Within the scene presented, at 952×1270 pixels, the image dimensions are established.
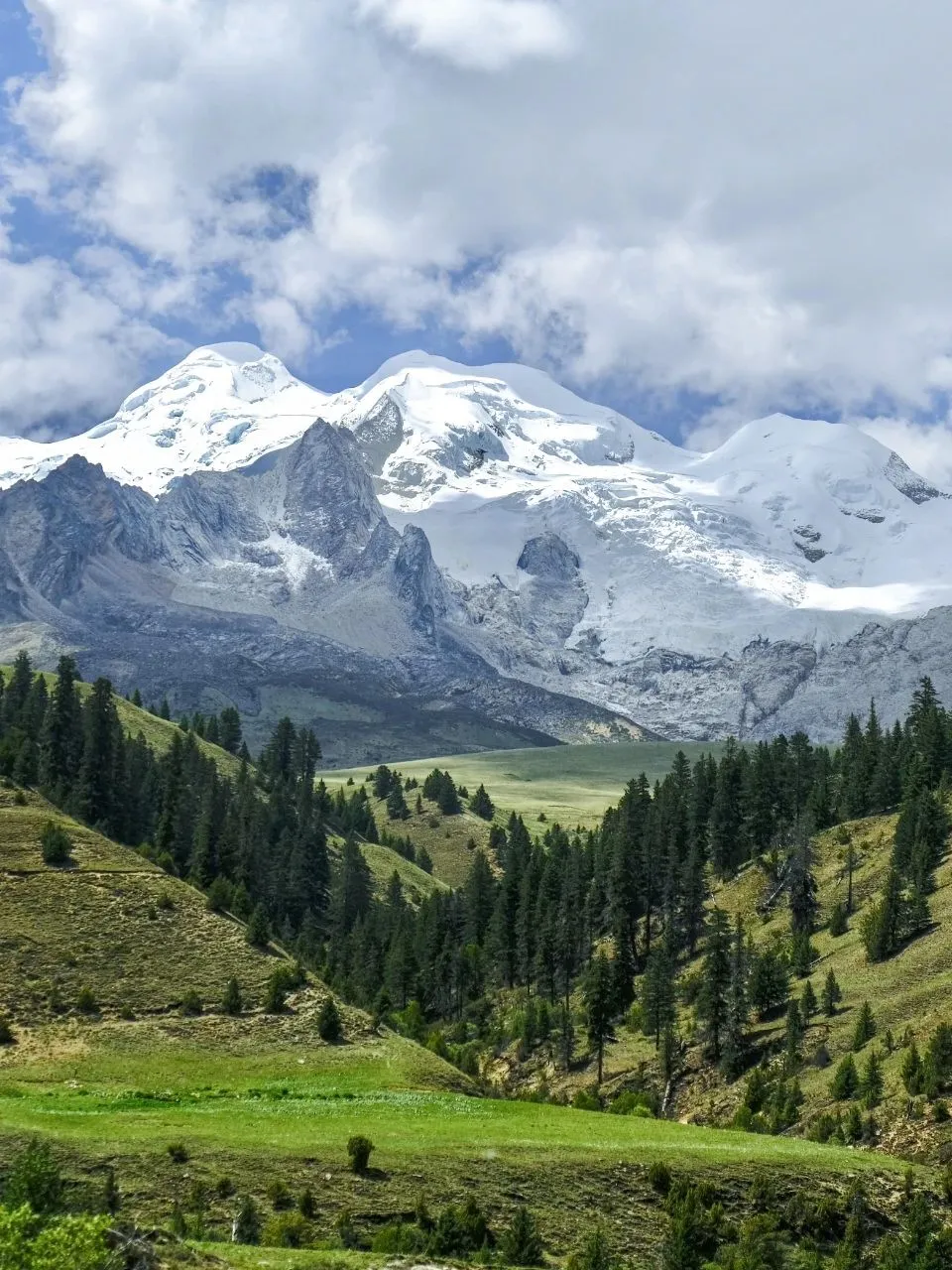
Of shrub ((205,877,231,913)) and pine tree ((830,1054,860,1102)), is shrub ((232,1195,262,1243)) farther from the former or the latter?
shrub ((205,877,231,913))

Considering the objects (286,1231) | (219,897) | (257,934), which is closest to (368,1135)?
(286,1231)

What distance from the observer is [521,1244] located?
49906mm

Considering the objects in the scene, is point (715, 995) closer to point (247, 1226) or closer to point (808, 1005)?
point (808, 1005)

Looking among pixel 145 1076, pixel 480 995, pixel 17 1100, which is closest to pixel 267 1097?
pixel 145 1076

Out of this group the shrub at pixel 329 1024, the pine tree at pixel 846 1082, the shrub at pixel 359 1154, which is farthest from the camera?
the pine tree at pixel 846 1082

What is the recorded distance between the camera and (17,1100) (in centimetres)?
6381

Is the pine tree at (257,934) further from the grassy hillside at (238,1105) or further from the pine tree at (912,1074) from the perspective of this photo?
the pine tree at (912,1074)

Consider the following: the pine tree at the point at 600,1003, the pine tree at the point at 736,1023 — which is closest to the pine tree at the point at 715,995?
the pine tree at the point at 736,1023

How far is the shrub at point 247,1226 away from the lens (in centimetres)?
4841

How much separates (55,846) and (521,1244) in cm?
5613

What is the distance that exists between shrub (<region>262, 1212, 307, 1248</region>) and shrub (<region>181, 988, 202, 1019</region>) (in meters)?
33.7

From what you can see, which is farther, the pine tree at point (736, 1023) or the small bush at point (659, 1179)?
the pine tree at point (736, 1023)

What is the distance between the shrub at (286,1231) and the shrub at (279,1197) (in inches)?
44.2

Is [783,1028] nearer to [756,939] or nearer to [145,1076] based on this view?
[756,939]
